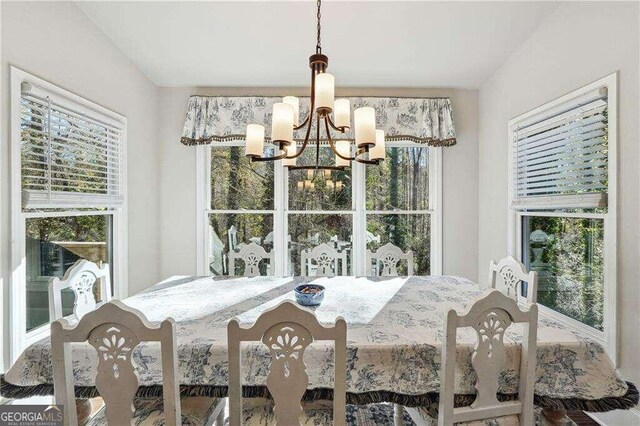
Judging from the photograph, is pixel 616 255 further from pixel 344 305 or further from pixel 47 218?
pixel 47 218

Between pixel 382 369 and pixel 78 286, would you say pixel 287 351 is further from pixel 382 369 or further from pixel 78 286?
pixel 78 286

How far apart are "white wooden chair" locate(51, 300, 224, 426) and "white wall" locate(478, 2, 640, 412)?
2367 millimetres

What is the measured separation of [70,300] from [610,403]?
3179 mm

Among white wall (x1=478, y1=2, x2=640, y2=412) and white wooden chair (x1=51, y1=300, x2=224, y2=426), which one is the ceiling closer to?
white wall (x1=478, y1=2, x2=640, y2=412)

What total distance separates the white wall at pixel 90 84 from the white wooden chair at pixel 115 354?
106cm

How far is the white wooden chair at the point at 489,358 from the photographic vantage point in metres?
1.17

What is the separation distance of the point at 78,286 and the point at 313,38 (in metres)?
2.37

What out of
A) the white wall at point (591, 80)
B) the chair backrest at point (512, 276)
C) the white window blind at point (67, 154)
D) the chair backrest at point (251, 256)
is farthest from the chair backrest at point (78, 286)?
the white wall at point (591, 80)

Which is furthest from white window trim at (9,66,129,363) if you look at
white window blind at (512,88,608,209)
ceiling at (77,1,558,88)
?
white window blind at (512,88,608,209)

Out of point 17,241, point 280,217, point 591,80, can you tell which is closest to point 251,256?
point 280,217

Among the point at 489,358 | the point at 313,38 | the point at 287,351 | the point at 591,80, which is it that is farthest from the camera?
the point at 313,38

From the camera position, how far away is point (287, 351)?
41.9 inches

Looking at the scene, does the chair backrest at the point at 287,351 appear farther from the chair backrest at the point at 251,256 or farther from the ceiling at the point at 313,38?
the ceiling at the point at 313,38

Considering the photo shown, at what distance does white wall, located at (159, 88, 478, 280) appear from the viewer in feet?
→ 11.2
